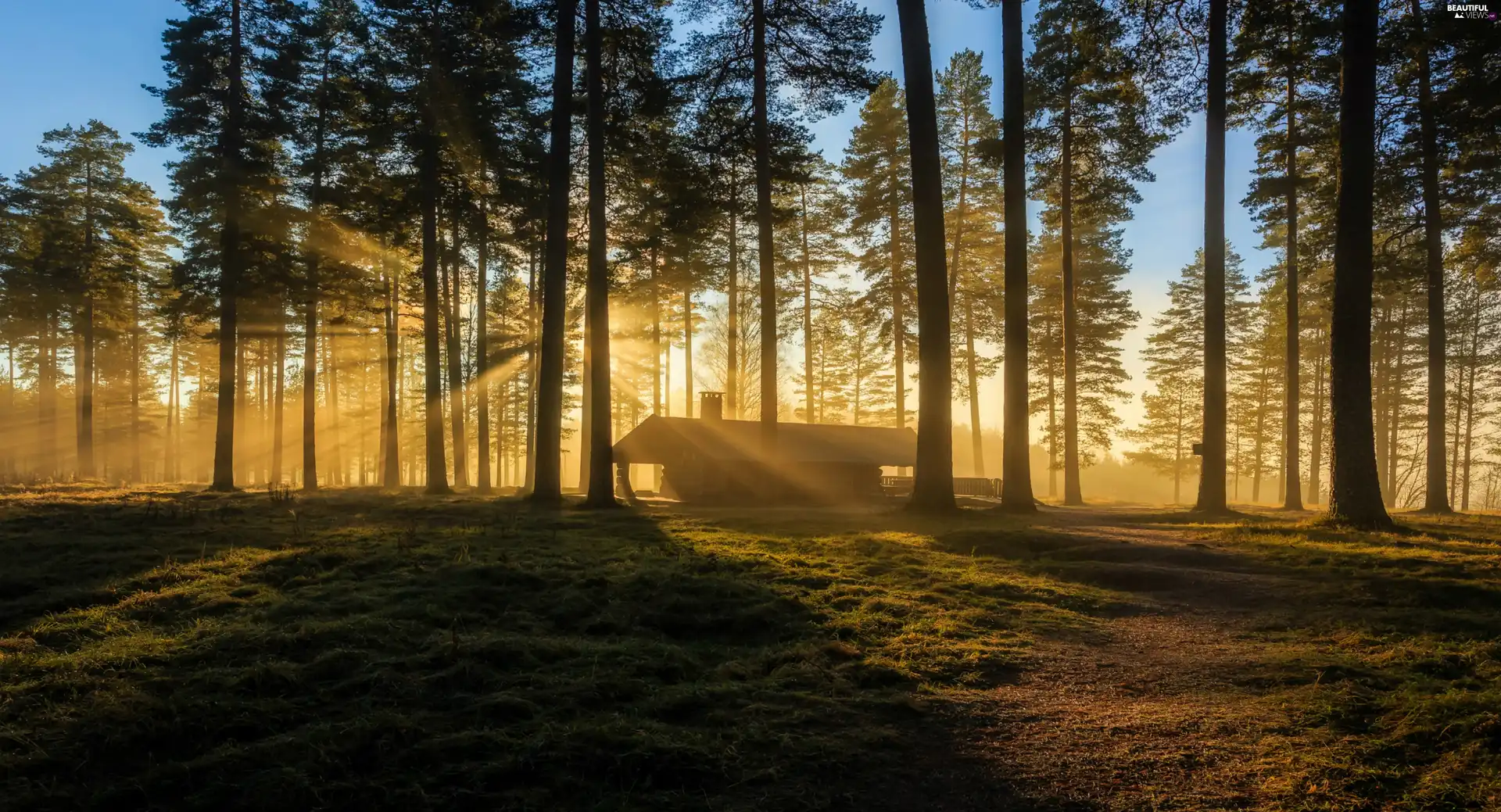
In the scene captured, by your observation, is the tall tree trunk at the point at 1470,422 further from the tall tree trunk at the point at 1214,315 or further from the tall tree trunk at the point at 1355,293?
the tall tree trunk at the point at 1355,293

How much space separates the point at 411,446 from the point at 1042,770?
6333 centimetres

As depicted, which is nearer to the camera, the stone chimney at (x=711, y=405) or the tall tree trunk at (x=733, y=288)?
the tall tree trunk at (x=733, y=288)

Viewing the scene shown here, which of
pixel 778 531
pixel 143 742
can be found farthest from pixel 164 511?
pixel 143 742

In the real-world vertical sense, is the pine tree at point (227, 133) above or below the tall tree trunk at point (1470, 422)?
above

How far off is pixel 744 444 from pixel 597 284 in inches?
419

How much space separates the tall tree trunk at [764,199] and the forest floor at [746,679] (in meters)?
11.6

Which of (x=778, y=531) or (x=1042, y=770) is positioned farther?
(x=778, y=531)

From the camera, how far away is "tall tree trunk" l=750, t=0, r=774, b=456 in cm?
2083

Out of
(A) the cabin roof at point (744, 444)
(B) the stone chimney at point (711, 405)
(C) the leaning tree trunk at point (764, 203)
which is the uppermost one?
(C) the leaning tree trunk at point (764, 203)

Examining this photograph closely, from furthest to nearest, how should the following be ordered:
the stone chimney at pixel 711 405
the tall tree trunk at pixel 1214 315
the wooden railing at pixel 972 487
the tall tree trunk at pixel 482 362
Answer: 1. the wooden railing at pixel 972 487
2. the tall tree trunk at pixel 482 362
3. the stone chimney at pixel 711 405
4. the tall tree trunk at pixel 1214 315

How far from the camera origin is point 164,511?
1453 cm

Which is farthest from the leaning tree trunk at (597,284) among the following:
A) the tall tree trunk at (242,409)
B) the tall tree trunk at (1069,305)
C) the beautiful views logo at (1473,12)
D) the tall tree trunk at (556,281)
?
the tall tree trunk at (242,409)

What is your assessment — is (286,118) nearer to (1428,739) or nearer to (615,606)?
(615,606)

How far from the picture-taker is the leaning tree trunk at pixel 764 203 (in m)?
20.8
